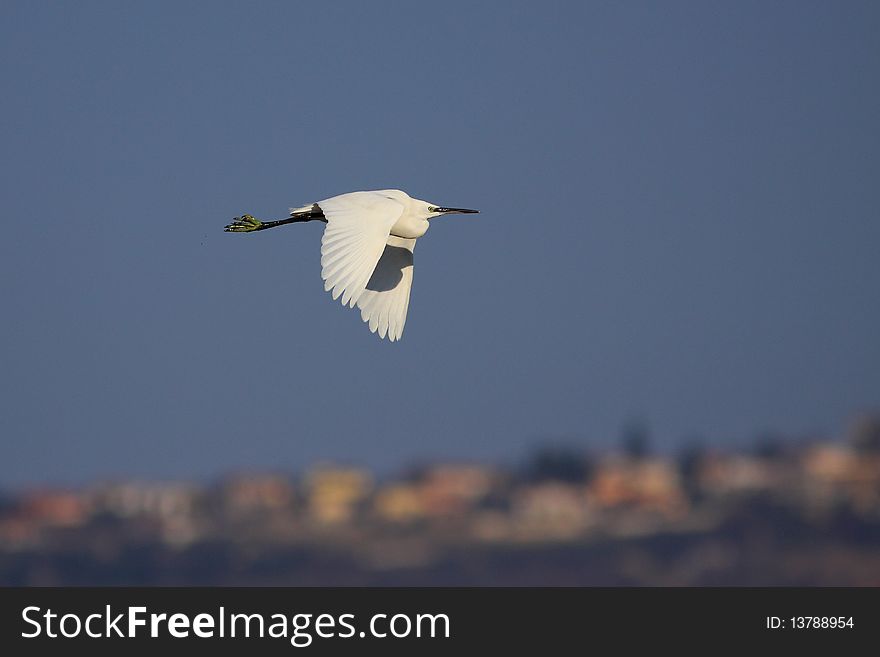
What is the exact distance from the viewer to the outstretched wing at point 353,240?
9953 mm

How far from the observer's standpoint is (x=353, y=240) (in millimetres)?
10305

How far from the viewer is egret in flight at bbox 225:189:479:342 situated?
1002 centimetres

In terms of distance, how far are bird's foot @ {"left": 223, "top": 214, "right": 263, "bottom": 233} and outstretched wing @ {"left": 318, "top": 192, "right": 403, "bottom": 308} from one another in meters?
1.85
